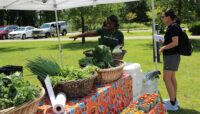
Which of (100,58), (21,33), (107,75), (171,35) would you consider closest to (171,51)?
(171,35)

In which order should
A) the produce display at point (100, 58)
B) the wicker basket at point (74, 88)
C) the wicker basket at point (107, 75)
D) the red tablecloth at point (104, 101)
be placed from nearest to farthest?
the red tablecloth at point (104, 101)
the wicker basket at point (74, 88)
the wicker basket at point (107, 75)
the produce display at point (100, 58)

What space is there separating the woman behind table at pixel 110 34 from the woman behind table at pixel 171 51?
0.79 metres

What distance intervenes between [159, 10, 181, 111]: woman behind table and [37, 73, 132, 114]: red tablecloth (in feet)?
3.71

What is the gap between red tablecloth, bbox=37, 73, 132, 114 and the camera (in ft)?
10.8

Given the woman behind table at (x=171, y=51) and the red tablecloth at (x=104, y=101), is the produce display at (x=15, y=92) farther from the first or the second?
the woman behind table at (x=171, y=51)

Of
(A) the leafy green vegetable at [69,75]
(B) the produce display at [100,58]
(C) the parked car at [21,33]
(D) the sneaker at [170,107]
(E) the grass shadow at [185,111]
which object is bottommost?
(E) the grass shadow at [185,111]

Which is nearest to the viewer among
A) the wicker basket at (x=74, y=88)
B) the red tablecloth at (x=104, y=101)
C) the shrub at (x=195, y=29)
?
the red tablecloth at (x=104, y=101)

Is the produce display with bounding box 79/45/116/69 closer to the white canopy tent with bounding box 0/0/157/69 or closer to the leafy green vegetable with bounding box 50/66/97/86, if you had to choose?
the leafy green vegetable with bounding box 50/66/97/86

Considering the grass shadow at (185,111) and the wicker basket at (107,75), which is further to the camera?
the grass shadow at (185,111)

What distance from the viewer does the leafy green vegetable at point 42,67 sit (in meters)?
3.54

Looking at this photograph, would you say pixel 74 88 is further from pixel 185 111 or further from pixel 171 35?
pixel 185 111

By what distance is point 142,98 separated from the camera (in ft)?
14.6

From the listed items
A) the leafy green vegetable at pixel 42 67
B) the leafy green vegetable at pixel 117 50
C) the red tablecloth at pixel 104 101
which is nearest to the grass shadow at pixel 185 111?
the red tablecloth at pixel 104 101

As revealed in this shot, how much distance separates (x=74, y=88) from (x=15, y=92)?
2.83 feet
